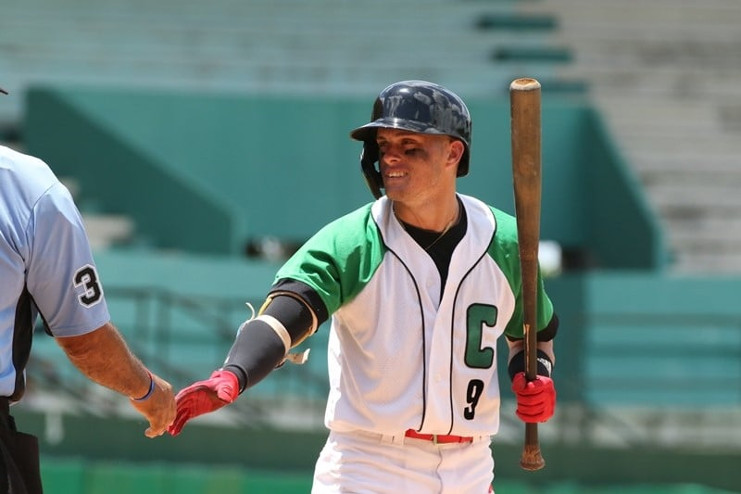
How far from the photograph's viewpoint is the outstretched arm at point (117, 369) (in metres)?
3.78

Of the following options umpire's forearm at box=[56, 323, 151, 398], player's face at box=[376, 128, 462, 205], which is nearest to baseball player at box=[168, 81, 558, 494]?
player's face at box=[376, 128, 462, 205]

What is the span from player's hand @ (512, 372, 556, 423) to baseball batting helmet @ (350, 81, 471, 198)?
→ 2.48 feet

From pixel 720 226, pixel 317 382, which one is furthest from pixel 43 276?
pixel 720 226

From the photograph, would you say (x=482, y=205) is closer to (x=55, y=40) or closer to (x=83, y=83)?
(x=83, y=83)

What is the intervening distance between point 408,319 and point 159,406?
79 centimetres

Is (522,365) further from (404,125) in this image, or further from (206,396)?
(206,396)

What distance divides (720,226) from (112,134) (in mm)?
5826

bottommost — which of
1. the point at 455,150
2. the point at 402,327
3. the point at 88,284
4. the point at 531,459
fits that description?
the point at 531,459

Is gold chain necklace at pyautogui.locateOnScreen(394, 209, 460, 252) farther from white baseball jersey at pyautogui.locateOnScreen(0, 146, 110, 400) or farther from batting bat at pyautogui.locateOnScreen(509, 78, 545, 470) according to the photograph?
white baseball jersey at pyautogui.locateOnScreen(0, 146, 110, 400)

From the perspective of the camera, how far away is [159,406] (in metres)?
4.09

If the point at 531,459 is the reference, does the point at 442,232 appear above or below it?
above

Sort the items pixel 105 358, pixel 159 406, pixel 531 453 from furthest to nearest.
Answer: pixel 531 453
pixel 159 406
pixel 105 358

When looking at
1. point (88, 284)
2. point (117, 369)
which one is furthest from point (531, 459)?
point (88, 284)

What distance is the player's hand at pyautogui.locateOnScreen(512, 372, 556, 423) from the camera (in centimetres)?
457
